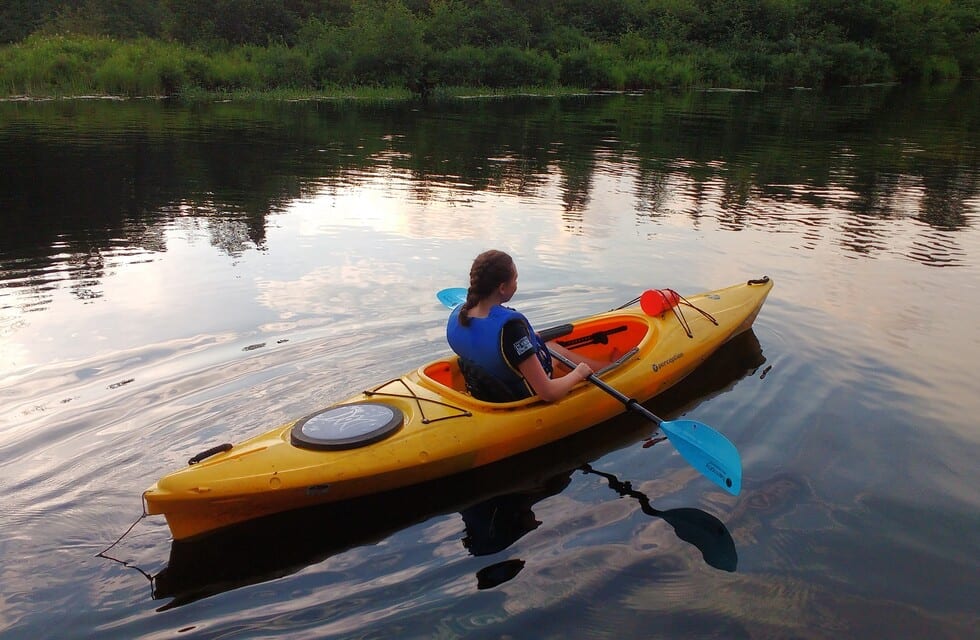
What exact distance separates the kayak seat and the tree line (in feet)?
82.4

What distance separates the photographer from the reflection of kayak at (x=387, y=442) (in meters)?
3.38

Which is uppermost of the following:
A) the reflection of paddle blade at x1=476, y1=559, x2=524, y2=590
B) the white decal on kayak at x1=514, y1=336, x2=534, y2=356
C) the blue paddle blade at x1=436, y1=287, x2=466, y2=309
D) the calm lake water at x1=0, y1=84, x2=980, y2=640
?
the white decal on kayak at x1=514, y1=336, x2=534, y2=356

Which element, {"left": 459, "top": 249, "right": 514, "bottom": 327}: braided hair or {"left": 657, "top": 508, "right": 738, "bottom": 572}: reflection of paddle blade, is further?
{"left": 459, "top": 249, "right": 514, "bottom": 327}: braided hair

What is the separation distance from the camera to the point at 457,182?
12.7 m

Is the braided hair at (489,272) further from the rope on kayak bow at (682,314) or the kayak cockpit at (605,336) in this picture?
the rope on kayak bow at (682,314)

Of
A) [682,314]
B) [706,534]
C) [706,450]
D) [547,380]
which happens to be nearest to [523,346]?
[547,380]

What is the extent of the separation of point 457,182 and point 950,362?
8.61m

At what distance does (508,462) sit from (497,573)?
40.1 inches

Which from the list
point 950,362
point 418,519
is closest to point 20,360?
point 418,519

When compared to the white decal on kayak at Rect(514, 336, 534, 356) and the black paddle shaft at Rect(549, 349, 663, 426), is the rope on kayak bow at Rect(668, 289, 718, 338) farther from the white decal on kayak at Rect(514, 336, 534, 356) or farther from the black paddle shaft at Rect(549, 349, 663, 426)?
the white decal on kayak at Rect(514, 336, 534, 356)

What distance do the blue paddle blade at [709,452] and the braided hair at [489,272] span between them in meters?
1.22

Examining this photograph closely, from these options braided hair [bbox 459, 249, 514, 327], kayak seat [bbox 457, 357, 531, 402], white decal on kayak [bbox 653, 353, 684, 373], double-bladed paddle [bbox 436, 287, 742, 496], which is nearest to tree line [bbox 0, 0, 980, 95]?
white decal on kayak [bbox 653, 353, 684, 373]

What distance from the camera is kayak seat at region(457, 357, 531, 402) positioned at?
4152mm

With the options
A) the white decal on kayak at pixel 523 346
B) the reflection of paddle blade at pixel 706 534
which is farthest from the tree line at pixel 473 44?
the reflection of paddle blade at pixel 706 534
